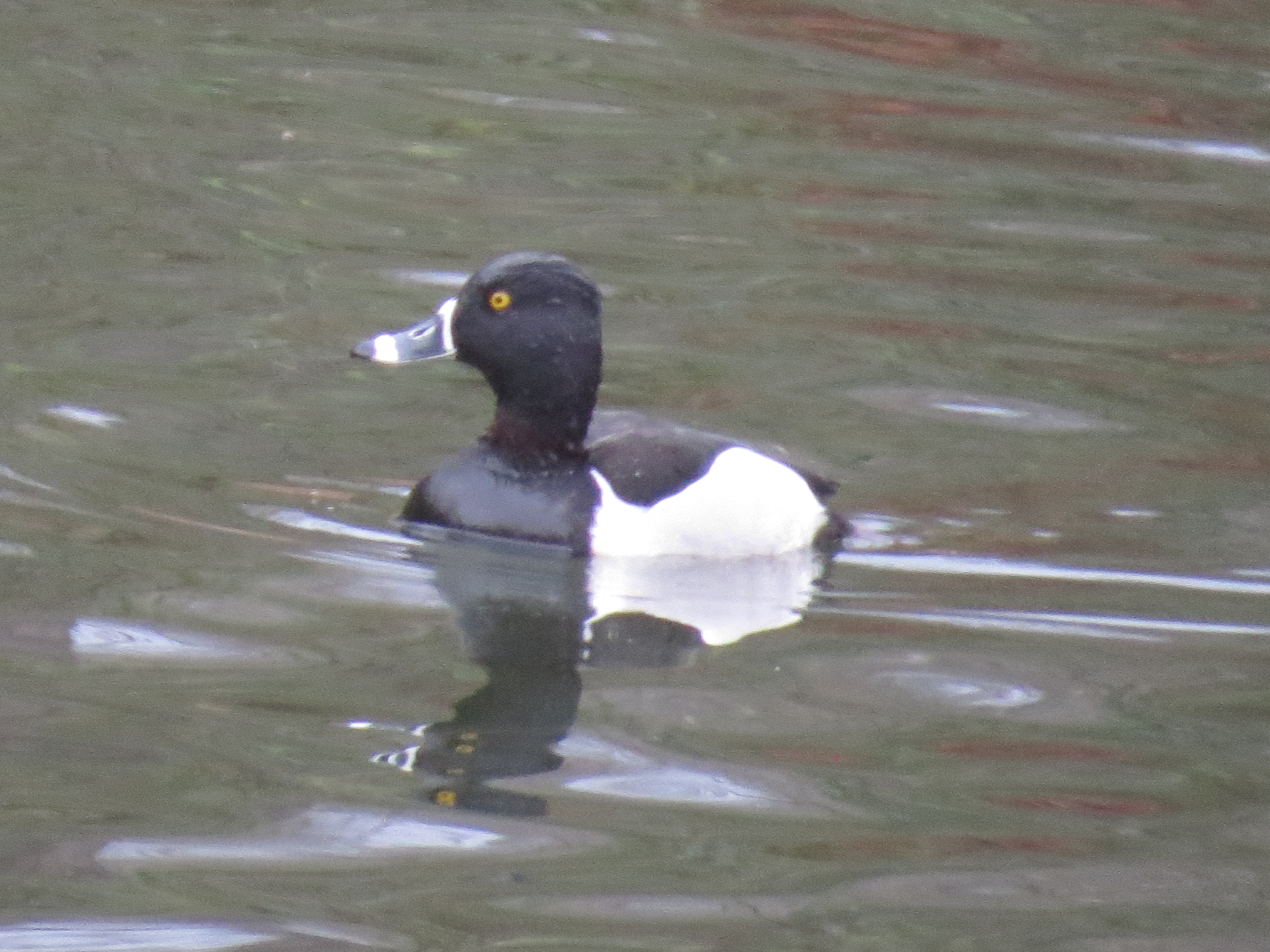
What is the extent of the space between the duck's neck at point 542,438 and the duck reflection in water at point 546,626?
266 mm

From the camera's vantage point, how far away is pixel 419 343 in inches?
281

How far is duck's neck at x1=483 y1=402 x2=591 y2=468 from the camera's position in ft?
23.2

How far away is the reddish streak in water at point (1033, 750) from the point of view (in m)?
5.45

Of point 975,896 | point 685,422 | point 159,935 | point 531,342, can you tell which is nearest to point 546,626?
point 531,342

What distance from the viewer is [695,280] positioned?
991 centimetres

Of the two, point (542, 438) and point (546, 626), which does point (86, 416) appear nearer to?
Answer: point (542, 438)

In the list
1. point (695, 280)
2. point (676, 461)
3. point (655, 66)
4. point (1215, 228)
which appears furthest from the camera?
point (655, 66)

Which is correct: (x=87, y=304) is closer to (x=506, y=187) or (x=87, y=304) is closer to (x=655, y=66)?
(x=506, y=187)

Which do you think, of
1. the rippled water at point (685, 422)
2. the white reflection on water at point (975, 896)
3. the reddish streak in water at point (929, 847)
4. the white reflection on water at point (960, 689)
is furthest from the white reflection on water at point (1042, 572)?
the white reflection on water at point (975, 896)

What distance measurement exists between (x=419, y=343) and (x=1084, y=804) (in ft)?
9.06

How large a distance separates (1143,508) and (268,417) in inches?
116

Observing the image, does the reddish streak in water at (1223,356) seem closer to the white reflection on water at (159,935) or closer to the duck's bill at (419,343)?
the duck's bill at (419,343)

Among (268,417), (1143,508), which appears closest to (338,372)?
(268,417)

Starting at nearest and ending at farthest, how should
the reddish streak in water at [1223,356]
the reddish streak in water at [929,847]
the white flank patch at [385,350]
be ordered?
the reddish streak in water at [929,847] < the white flank patch at [385,350] < the reddish streak in water at [1223,356]
